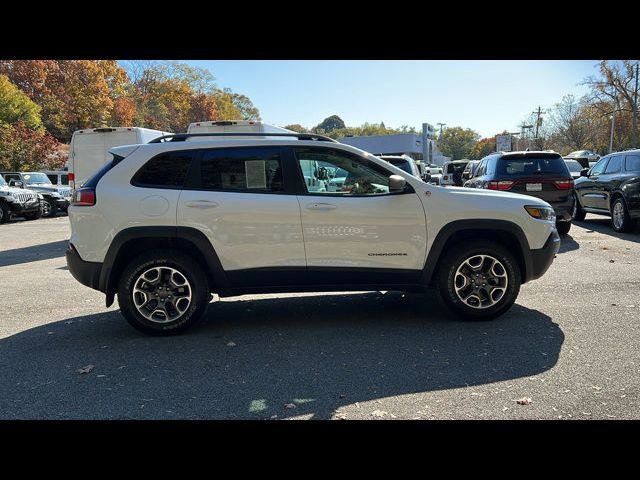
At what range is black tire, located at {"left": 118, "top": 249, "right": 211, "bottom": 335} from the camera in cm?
468

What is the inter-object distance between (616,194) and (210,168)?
9.79m

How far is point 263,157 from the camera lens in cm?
489

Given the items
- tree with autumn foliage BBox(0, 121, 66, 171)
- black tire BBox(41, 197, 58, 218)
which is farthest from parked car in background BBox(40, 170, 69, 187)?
tree with autumn foliage BBox(0, 121, 66, 171)

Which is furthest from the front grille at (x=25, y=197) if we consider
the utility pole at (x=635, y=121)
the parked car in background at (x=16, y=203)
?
the utility pole at (x=635, y=121)

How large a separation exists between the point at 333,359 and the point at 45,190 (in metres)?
19.6

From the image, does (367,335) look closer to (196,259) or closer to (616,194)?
(196,259)

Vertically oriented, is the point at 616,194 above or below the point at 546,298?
above

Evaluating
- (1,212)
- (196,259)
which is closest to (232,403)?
(196,259)

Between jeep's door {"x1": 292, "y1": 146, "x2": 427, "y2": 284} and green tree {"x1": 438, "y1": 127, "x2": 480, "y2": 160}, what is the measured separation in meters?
121

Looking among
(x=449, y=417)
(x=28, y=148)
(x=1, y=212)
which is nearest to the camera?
(x=449, y=417)

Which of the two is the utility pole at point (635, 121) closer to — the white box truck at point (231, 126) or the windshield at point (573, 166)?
the windshield at point (573, 166)

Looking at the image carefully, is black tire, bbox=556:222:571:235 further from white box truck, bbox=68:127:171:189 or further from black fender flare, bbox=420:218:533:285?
white box truck, bbox=68:127:171:189

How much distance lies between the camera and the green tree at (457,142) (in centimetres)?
12075

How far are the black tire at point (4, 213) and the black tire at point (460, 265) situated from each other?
1690cm
